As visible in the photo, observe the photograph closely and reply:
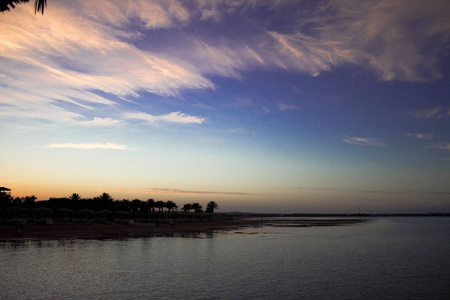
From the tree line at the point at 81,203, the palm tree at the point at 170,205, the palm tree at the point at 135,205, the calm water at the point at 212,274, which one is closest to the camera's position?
the calm water at the point at 212,274

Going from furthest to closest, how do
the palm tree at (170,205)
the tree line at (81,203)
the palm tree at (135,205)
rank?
the palm tree at (170,205), the palm tree at (135,205), the tree line at (81,203)

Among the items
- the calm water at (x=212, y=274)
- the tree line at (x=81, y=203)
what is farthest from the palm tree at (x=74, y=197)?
the calm water at (x=212, y=274)

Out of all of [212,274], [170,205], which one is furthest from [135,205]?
[212,274]

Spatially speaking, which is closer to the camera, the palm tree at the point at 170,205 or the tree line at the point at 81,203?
the tree line at the point at 81,203

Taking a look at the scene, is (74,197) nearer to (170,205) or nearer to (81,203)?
(81,203)

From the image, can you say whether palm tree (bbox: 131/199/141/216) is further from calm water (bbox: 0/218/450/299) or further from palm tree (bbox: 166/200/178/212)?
calm water (bbox: 0/218/450/299)

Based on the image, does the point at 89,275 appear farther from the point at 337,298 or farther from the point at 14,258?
the point at 337,298

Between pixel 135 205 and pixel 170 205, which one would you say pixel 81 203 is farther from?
pixel 170 205

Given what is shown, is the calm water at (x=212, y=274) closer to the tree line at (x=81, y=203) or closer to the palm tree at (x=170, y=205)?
the tree line at (x=81, y=203)

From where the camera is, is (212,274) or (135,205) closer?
(212,274)

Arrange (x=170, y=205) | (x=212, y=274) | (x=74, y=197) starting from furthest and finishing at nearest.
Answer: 1. (x=170, y=205)
2. (x=74, y=197)
3. (x=212, y=274)

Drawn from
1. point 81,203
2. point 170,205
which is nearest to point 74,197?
point 81,203

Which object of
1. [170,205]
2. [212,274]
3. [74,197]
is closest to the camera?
[212,274]

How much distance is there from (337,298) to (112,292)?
14.8 meters
